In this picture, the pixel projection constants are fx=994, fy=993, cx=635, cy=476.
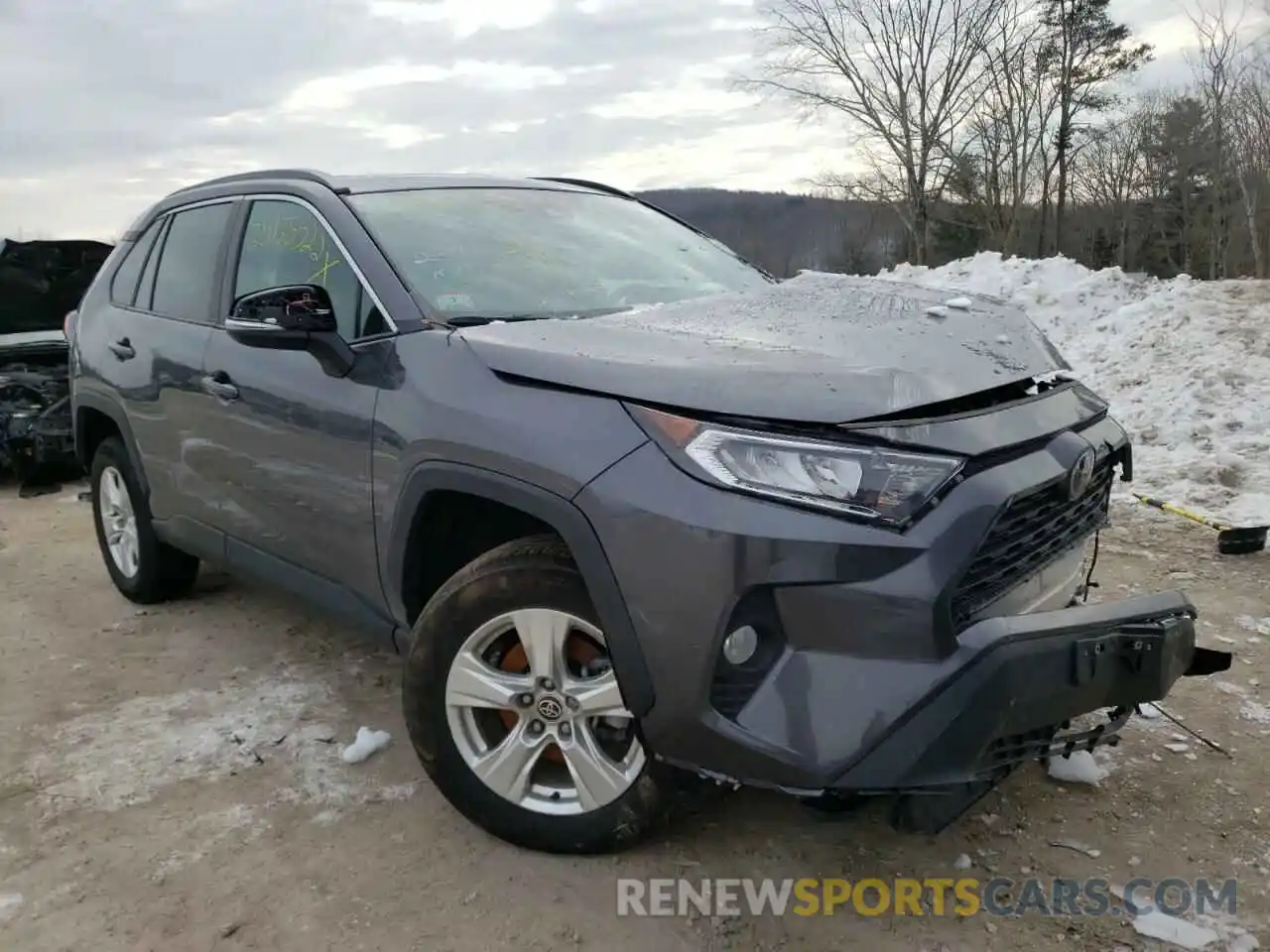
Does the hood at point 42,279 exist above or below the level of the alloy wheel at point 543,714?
above

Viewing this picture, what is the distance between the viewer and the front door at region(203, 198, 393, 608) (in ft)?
9.63

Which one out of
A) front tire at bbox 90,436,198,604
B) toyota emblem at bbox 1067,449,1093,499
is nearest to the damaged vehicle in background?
front tire at bbox 90,436,198,604

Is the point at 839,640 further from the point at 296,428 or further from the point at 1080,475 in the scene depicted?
the point at 296,428

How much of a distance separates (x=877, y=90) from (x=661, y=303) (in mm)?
29571

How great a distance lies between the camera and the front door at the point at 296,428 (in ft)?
9.63

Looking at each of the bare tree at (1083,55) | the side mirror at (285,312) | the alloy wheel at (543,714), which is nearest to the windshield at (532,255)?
the side mirror at (285,312)

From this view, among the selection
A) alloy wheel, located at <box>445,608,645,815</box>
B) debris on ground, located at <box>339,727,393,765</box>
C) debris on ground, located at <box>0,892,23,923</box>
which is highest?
alloy wheel, located at <box>445,608,645,815</box>

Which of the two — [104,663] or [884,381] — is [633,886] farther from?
[104,663]

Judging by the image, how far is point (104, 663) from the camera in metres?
4.13

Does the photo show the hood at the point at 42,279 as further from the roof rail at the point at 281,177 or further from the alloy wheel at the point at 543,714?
the alloy wheel at the point at 543,714

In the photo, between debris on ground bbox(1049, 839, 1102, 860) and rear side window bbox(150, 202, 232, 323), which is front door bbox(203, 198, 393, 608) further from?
debris on ground bbox(1049, 839, 1102, 860)

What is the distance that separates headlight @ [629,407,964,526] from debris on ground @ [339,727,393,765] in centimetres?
175

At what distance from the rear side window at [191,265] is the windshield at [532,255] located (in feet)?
3.20

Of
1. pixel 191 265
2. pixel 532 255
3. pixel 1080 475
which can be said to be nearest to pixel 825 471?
pixel 1080 475
